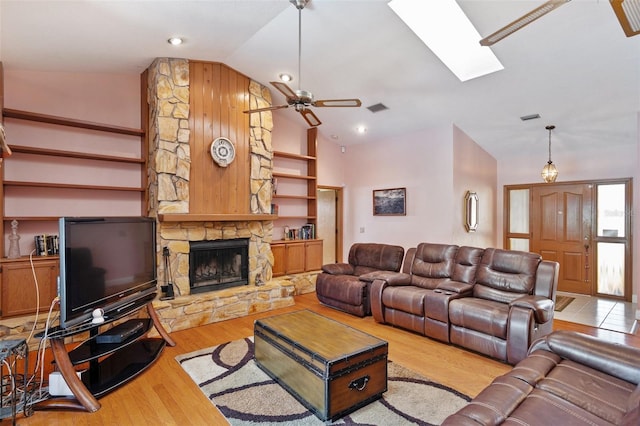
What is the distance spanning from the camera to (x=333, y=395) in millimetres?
2246

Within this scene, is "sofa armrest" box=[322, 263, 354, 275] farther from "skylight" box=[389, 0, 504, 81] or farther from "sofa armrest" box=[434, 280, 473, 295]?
"skylight" box=[389, 0, 504, 81]

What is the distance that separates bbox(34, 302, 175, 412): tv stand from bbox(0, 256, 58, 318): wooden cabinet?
4.11 ft

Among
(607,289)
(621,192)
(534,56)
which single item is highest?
(534,56)

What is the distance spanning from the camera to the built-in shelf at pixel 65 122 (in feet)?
12.5

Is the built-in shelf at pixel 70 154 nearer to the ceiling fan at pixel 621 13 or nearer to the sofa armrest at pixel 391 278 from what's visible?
the sofa armrest at pixel 391 278

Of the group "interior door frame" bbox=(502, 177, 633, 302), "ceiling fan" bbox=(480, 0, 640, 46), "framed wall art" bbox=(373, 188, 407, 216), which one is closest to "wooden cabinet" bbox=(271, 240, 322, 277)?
"framed wall art" bbox=(373, 188, 407, 216)

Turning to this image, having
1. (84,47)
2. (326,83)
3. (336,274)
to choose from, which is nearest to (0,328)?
(84,47)

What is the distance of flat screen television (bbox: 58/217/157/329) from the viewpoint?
2.48 metres

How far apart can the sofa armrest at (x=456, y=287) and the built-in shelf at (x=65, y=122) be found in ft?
14.7

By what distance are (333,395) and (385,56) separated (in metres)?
3.69

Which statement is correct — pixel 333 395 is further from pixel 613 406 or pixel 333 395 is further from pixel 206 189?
pixel 206 189

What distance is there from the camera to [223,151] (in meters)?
4.79

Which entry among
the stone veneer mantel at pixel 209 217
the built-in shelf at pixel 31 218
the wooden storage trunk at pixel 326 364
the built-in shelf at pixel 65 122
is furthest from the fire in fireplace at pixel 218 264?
the wooden storage trunk at pixel 326 364

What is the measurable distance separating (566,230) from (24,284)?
819 cm
